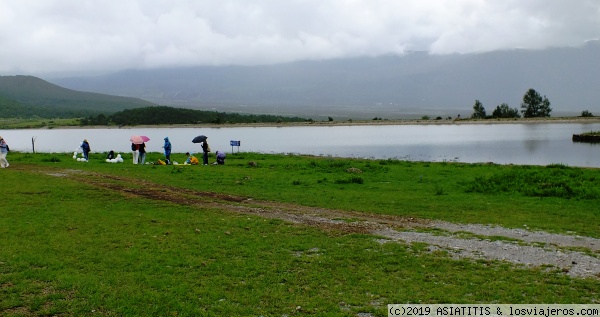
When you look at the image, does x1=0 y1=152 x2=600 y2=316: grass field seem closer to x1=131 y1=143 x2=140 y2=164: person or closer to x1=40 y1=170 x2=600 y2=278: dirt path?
x1=40 y1=170 x2=600 y2=278: dirt path

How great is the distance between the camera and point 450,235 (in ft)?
39.5

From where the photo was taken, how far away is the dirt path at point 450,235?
9.84 meters

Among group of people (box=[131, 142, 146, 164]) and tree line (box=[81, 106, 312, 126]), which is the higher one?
tree line (box=[81, 106, 312, 126])

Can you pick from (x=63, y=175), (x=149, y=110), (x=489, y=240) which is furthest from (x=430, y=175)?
(x=149, y=110)

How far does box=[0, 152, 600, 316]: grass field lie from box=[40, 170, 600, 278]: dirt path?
11.8 inches

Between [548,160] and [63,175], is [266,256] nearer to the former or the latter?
[63,175]

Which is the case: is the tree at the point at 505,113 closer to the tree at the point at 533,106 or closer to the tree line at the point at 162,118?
the tree at the point at 533,106

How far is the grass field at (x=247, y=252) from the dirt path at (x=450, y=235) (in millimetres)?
300

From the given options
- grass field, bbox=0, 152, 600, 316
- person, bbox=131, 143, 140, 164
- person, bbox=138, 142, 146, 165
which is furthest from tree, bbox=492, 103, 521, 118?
grass field, bbox=0, 152, 600, 316

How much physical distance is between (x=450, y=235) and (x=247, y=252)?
5.03 m

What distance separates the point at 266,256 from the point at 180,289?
2.35 m

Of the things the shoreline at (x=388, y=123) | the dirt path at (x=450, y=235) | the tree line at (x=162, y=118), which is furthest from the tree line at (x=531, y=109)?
the dirt path at (x=450, y=235)

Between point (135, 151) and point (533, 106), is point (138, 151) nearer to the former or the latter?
point (135, 151)

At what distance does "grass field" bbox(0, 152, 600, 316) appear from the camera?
24.1 feet
